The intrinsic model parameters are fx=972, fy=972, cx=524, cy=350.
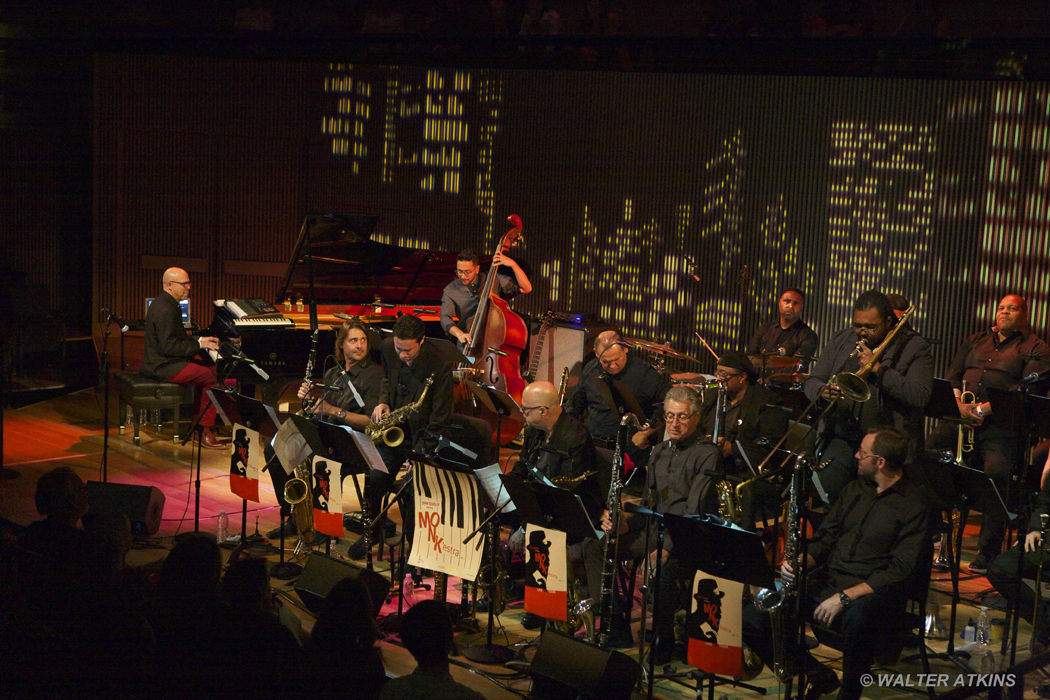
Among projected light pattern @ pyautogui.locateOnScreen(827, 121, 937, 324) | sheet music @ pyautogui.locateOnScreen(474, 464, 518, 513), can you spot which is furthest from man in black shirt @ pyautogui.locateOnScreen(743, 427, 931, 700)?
projected light pattern @ pyautogui.locateOnScreen(827, 121, 937, 324)

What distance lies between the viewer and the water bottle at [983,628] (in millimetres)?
5277

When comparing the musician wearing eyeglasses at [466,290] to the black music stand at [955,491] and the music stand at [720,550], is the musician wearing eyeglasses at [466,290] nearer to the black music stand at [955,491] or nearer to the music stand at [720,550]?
the black music stand at [955,491]

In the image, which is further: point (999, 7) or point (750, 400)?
point (999, 7)

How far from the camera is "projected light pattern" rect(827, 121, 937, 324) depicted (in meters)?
8.58

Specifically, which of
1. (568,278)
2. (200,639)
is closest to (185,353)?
(568,278)

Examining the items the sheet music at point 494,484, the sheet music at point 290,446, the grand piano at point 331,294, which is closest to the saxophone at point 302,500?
the sheet music at point 290,446

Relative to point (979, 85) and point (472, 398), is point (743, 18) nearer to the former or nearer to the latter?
point (979, 85)

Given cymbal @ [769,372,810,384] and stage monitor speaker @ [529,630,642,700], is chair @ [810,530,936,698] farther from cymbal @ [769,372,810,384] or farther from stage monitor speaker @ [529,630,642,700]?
cymbal @ [769,372,810,384]

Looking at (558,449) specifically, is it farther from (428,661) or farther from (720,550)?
(428,661)

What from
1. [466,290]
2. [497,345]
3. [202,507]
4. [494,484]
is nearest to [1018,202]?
[497,345]

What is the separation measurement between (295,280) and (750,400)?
5117 mm

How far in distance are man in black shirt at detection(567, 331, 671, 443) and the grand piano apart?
293cm

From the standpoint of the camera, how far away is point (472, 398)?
8.01 metres

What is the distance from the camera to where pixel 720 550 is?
4.01 m
